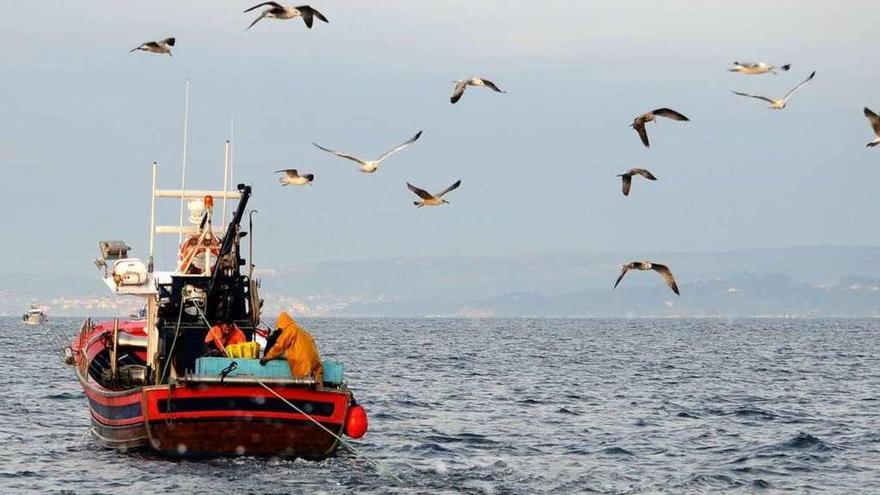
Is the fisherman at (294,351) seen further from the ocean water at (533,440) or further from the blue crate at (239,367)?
the ocean water at (533,440)

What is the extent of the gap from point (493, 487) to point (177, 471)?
6146 millimetres

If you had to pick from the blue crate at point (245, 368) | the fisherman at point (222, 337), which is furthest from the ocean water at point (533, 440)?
the fisherman at point (222, 337)

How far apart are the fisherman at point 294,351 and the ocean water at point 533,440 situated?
188 cm

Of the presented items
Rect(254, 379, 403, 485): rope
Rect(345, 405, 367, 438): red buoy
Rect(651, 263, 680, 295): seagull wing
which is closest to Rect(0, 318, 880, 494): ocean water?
Rect(254, 379, 403, 485): rope

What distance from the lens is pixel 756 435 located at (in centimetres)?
3922

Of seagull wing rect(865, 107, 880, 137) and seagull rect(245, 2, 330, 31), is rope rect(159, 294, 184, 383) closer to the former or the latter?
seagull rect(245, 2, 330, 31)

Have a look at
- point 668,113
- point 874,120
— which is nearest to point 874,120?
point 874,120

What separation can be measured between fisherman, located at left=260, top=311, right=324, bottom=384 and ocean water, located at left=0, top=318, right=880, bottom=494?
1881mm

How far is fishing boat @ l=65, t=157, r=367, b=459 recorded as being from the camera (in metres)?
28.9

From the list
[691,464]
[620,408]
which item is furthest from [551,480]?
[620,408]

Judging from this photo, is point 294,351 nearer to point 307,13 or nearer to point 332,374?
point 332,374

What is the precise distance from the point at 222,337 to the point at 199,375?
2.41 m

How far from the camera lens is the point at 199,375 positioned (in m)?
28.8

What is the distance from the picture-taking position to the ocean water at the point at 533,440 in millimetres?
28703
